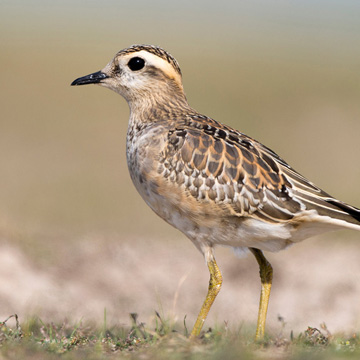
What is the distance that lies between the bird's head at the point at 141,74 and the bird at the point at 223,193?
68 centimetres

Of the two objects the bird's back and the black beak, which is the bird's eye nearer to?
the black beak

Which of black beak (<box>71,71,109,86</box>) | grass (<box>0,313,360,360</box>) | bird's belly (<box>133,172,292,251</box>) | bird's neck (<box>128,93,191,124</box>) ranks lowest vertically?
grass (<box>0,313,360,360</box>)

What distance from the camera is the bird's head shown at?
860cm

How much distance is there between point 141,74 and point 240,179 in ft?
6.23

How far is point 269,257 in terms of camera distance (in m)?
12.9

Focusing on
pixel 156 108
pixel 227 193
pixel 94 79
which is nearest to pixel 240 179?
pixel 227 193

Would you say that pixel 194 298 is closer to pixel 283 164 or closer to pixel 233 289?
pixel 233 289

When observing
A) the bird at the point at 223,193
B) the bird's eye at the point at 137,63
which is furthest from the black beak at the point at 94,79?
the bird at the point at 223,193

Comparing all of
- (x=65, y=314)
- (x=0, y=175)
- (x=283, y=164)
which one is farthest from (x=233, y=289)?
(x=0, y=175)

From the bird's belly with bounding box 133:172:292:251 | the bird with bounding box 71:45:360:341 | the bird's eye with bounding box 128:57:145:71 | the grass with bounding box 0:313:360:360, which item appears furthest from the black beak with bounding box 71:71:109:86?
the grass with bounding box 0:313:360:360

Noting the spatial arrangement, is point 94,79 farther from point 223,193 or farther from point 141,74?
point 223,193

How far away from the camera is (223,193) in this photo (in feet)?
24.6

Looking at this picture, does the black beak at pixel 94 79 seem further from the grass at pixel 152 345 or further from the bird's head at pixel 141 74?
the grass at pixel 152 345

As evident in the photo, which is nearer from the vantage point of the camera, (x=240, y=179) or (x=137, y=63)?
(x=240, y=179)
